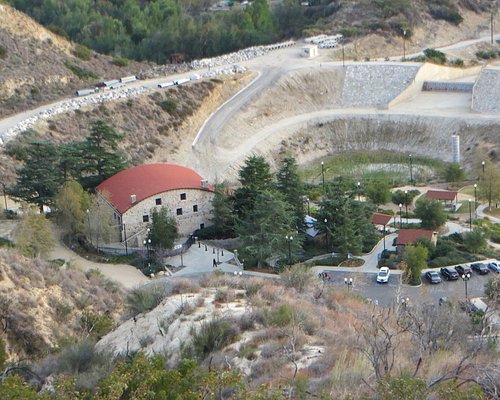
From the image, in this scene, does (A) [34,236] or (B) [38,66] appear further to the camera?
(B) [38,66]

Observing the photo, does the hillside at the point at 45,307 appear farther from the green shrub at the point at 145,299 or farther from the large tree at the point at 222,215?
the large tree at the point at 222,215

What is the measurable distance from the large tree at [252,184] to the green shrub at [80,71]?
2792cm

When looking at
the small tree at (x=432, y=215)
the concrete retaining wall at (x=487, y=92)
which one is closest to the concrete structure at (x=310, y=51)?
the concrete retaining wall at (x=487, y=92)

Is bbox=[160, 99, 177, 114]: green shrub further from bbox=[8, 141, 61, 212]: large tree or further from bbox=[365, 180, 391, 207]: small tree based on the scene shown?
bbox=[365, 180, 391, 207]: small tree

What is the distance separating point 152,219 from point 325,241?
8255 mm

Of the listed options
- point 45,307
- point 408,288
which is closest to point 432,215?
point 408,288

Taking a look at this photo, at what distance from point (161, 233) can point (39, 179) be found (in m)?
7.43

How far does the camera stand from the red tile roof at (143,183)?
45.7 m

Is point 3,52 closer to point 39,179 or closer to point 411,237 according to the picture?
point 39,179

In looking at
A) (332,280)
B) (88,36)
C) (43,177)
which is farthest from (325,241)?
(88,36)

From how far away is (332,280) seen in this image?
39.6 metres

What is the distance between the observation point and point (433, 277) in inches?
1531

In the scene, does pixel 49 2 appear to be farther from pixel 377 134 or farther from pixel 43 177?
pixel 43 177

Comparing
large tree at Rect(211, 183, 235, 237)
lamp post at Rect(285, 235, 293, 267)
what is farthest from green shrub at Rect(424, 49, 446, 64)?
lamp post at Rect(285, 235, 293, 267)
